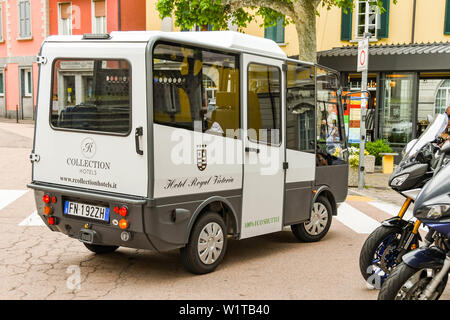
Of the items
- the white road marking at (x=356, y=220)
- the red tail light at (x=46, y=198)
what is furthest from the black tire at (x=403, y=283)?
the white road marking at (x=356, y=220)

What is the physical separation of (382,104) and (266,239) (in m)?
12.3

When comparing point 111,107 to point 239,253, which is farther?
point 239,253

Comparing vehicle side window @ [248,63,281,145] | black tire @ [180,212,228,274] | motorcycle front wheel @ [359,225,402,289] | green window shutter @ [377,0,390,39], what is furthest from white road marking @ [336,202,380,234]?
green window shutter @ [377,0,390,39]

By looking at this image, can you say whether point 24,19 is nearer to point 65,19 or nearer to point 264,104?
point 65,19

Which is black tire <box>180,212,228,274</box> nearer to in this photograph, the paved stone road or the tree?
the paved stone road

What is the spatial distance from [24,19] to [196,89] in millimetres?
28161

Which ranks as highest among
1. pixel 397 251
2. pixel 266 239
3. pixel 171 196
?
pixel 171 196

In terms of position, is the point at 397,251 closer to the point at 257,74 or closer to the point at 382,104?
the point at 257,74

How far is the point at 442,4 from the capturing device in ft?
62.1

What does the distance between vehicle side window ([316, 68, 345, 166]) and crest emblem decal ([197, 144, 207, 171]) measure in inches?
90.1

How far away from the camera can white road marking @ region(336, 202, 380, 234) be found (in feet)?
27.9
